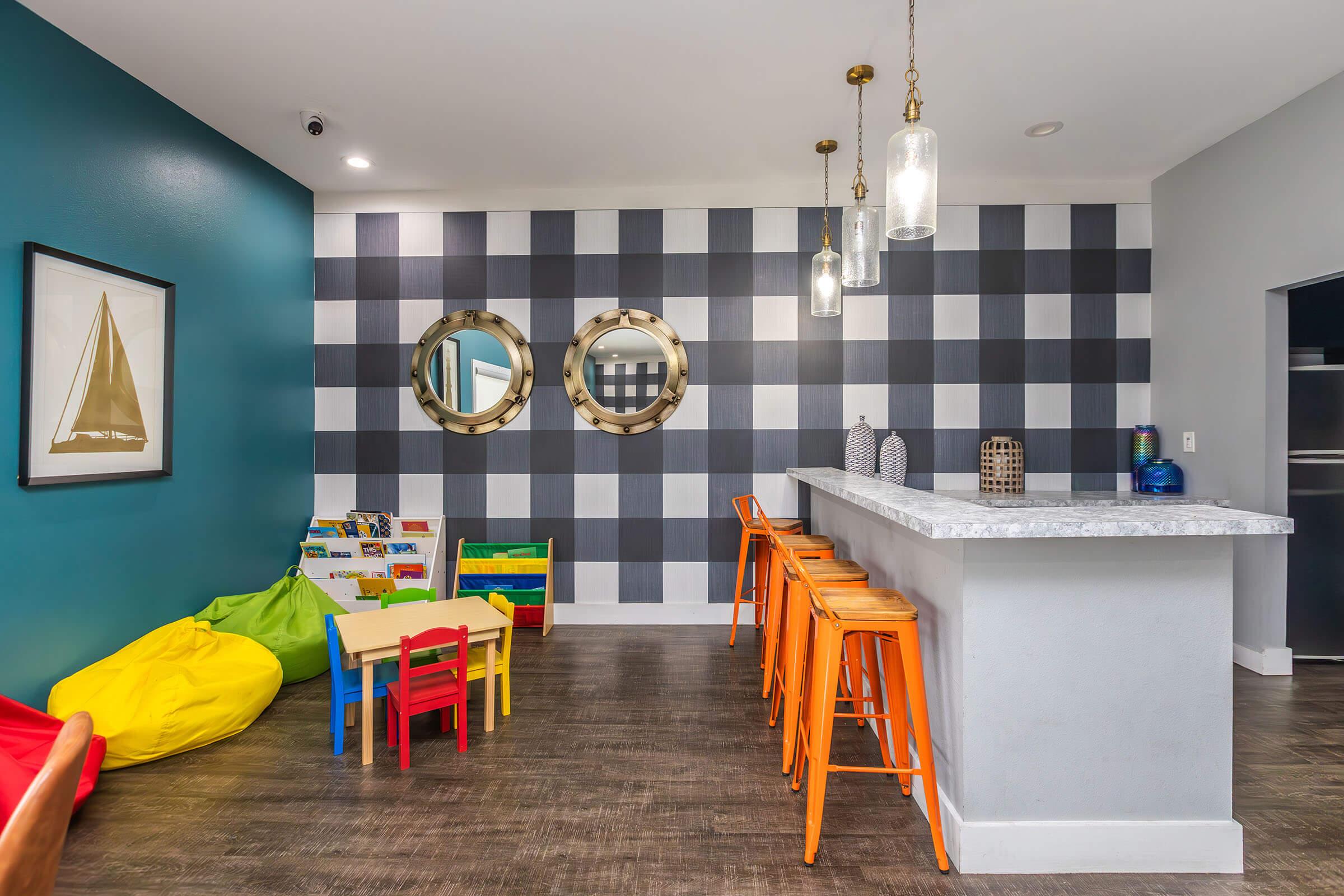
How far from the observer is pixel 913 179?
177cm

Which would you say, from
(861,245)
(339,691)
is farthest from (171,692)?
(861,245)

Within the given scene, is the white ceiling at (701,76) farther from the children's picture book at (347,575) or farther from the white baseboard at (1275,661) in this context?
the white baseboard at (1275,661)

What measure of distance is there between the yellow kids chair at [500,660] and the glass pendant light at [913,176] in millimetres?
2143

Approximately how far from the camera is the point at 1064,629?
1745 millimetres

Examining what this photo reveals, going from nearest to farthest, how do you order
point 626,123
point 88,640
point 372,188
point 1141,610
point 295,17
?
point 1141,610, point 295,17, point 88,640, point 626,123, point 372,188

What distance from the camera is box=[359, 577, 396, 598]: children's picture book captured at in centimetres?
383

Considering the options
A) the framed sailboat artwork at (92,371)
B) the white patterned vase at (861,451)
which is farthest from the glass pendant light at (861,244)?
the framed sailboat artwork at (92,371)

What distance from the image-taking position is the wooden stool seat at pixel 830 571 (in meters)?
2.21

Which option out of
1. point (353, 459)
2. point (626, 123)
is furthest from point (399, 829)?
point (626, 123)

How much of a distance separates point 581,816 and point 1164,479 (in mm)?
3753

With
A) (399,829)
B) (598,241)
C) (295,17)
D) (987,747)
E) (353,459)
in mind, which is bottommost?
(399,829)

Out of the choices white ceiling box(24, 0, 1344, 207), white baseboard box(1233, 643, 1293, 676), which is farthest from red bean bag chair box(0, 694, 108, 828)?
white baseboard box(1233, 643, 1293, 676)

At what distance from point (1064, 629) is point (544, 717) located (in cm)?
203

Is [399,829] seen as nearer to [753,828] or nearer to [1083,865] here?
[753,828]
